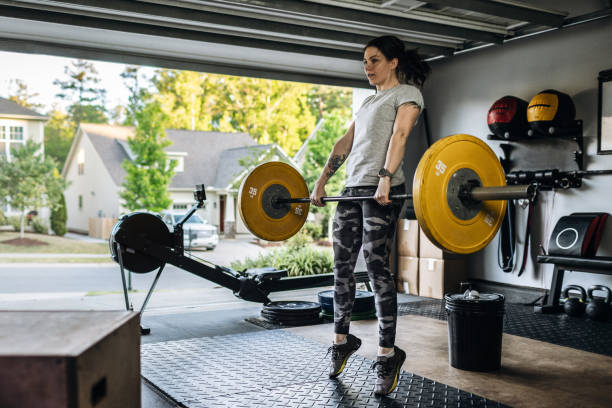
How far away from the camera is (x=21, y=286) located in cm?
859

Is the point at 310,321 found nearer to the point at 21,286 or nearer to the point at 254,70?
the point at 254,70

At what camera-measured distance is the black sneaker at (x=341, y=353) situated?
2.75 meters

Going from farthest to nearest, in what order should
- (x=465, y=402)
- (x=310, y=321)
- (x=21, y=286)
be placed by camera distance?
(x=21, y=286), (x=310, y=321), (x=465, y=402)

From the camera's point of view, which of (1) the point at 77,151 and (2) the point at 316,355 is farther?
(1) the point at 77,151

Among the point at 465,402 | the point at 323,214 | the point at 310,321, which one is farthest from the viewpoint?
the point at 323,214

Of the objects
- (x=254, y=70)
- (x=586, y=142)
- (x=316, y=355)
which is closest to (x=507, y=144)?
(x=586, y=142)

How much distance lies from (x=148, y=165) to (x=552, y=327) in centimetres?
948

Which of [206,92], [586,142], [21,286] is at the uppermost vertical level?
[206,92]

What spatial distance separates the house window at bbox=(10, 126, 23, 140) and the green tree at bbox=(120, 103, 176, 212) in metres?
3.08

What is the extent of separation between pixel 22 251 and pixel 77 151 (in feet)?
18.2

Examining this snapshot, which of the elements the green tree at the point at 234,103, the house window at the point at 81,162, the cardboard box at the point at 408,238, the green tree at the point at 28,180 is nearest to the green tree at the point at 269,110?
the green tree at the point at 234,103

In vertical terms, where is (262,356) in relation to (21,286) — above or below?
above

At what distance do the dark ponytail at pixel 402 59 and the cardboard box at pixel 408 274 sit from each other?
10.6ft

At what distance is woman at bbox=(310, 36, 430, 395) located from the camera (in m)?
2.54
